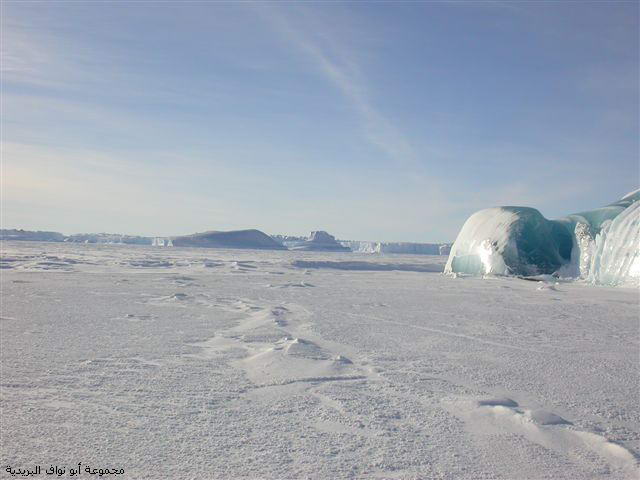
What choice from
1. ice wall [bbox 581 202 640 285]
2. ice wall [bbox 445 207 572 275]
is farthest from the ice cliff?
ice wall [bbox 581 202 640 285]

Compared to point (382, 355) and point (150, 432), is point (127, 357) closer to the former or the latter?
point (150, 432)

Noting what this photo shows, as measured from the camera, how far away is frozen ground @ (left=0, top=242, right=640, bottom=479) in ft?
6.22

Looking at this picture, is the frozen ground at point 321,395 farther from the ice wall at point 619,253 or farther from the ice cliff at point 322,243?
the ice cliff at point 322,243

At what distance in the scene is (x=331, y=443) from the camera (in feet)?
6.72

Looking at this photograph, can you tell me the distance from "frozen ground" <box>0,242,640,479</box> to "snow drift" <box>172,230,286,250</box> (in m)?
62.3

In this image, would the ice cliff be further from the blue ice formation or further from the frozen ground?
the frozen ground

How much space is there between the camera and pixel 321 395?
269 centimetres

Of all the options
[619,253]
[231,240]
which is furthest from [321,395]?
[231,240]

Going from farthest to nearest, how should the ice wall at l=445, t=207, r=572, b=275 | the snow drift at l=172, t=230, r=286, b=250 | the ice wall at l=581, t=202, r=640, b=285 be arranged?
1. the snow drift at l=172, t=230, r=286, b=250
2. the ice wall at l=445, t=207, r=572, b=275
3. the ice wall at l=581, t=202, r=640, b=285

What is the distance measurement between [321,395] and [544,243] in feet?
42.5

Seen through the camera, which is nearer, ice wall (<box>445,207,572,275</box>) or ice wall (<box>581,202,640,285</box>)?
ice wall (<box>581,202,640,285</box>)

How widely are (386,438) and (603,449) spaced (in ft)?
2.99

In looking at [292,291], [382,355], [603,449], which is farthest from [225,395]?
[292,291]

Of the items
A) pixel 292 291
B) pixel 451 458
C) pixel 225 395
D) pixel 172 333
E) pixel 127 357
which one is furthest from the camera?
pixel 292 291
